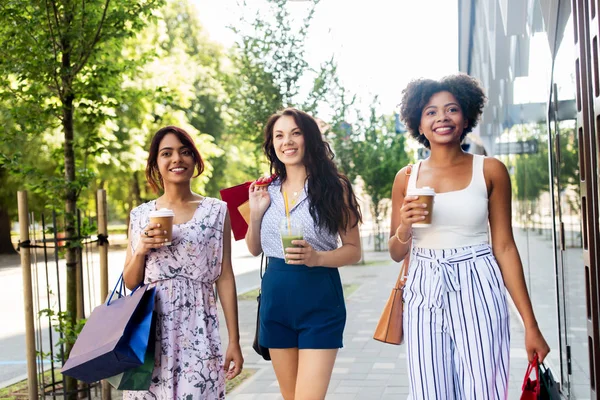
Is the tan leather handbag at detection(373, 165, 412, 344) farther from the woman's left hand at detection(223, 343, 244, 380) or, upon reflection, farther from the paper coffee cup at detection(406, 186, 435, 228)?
the woman's left hand at detection(223, 343, 244, 380)

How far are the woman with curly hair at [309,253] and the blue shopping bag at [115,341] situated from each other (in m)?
0.61

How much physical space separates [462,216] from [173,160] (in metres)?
1.35

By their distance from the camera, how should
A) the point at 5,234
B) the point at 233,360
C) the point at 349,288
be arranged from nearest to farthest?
the point at 233,360
the point at 349,288
the point at 5,234

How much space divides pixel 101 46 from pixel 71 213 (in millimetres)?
1299

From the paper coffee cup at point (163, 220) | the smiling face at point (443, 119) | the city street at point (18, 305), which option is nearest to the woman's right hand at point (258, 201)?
the paper coffee cup at point (163, 220)

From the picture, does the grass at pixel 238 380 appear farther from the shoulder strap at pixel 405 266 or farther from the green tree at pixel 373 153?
the green tree at pixel 373 153

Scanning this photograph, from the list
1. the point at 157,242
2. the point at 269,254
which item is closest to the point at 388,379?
the point at 269,254

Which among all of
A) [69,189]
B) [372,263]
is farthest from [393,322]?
[372,263]

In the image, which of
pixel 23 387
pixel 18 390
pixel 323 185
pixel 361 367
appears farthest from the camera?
pixel 361 367

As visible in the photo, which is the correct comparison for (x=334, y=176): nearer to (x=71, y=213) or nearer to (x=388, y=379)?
(x=71, y=213)

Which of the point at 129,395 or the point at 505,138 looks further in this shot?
the point at 505,138

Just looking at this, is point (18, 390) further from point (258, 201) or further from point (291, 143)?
point (291, 143)

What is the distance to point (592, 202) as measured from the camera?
10.9ft

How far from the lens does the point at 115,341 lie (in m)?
3.00
